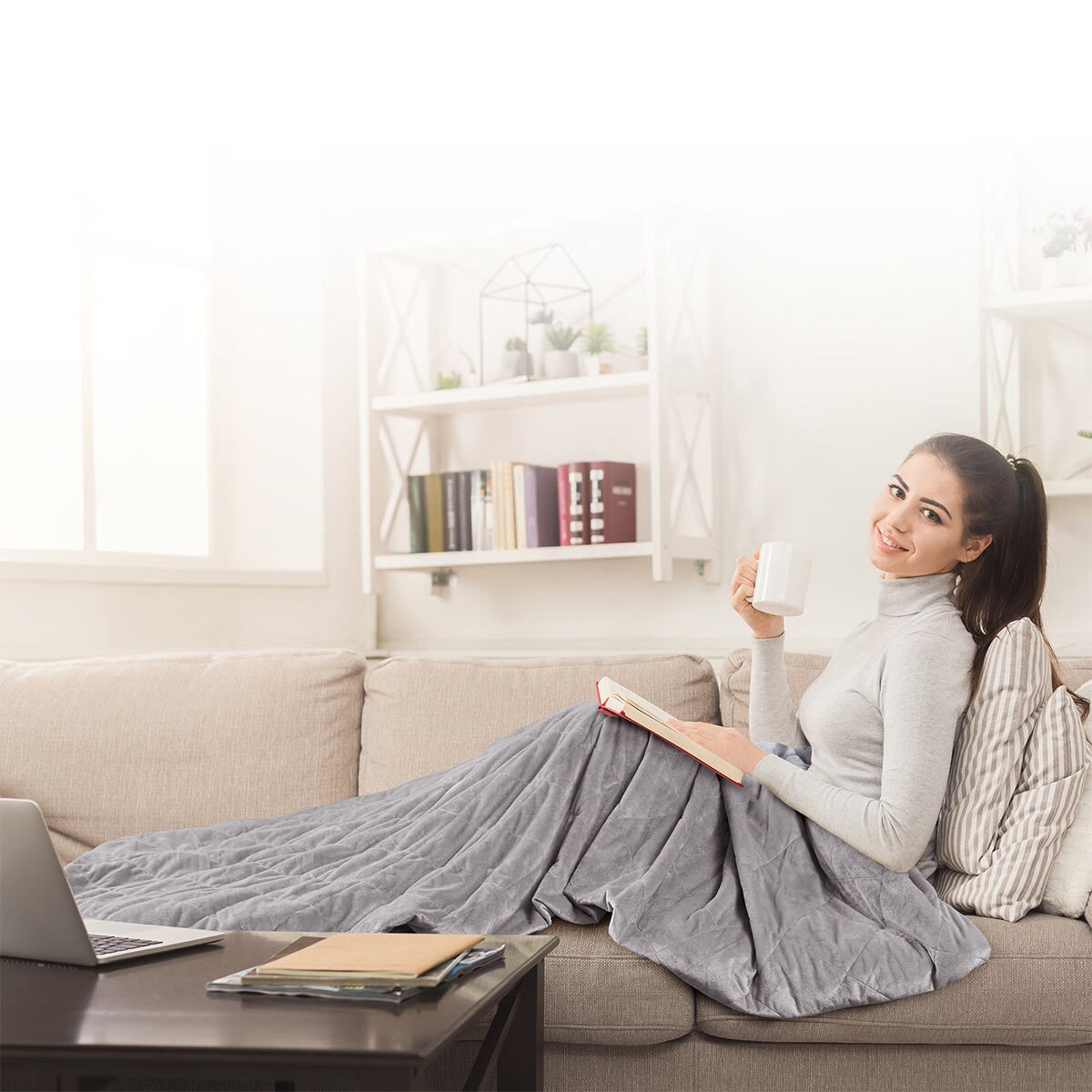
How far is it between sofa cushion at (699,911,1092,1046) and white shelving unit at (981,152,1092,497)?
132cm

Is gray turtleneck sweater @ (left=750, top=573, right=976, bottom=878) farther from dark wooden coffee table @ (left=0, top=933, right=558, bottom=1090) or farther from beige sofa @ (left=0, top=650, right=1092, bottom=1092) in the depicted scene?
dark wooden coffee table @ (left=0, top=933, right=558, bottom=1090)

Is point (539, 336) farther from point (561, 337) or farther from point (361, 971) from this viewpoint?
point (361, 971)

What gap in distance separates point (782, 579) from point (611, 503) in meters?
1.34

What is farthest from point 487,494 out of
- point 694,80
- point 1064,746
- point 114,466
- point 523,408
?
point 1064,746

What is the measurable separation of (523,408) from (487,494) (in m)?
0.39

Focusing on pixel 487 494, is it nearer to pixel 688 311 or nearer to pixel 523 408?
pixel 523 408

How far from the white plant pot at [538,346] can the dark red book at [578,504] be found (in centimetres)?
29

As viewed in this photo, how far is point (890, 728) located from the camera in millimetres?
1743

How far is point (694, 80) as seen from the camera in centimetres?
338

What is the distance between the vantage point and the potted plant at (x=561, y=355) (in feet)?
10.7

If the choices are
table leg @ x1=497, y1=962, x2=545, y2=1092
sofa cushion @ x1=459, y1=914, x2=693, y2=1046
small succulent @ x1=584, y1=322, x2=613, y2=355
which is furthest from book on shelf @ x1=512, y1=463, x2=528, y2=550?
table leg @ x1=497, y1=962, x2=545, y2=1092

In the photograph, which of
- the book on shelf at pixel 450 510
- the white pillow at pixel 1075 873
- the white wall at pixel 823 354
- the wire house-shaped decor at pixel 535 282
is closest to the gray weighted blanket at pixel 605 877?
the white pillow at pixel 1075 873

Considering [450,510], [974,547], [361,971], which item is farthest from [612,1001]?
[450,510]

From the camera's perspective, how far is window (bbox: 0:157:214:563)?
3.12m
